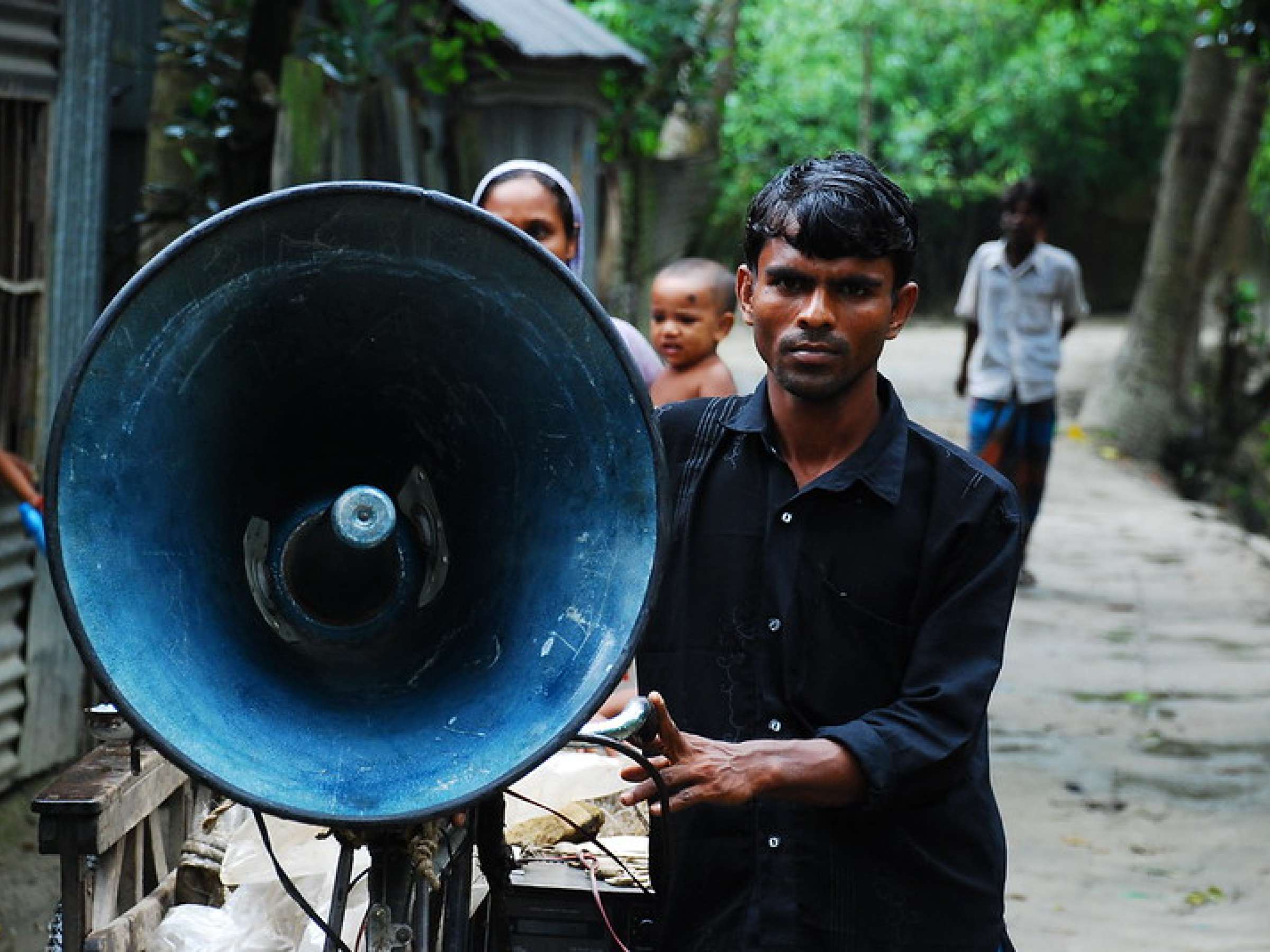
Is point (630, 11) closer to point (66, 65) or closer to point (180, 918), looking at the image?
point (66, 65)

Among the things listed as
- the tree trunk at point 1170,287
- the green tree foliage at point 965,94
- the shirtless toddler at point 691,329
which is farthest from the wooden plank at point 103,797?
the green tree foliage at point 965,94

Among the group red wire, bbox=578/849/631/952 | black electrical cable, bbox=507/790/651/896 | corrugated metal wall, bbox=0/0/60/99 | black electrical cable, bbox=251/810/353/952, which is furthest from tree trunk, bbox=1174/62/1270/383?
black electrical cable, bbox=251/810/353/952

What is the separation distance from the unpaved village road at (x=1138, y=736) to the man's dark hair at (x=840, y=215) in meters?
3.03

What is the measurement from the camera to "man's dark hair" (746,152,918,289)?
92.2 inches

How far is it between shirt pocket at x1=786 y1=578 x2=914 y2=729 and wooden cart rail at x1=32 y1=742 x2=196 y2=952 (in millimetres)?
827

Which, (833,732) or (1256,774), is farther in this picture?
(1256,774)

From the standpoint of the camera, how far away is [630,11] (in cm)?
1395

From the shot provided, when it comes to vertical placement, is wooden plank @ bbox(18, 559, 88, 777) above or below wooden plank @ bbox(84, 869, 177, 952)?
below

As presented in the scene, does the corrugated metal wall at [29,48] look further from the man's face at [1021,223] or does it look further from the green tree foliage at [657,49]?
the green tree foliage at [657,49]

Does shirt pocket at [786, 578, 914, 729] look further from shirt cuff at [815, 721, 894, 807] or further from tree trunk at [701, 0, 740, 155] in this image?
tree trunk at [701, 0, 740, 155]

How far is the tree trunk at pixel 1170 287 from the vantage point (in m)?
14.4

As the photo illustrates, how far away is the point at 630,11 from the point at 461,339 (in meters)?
12.2

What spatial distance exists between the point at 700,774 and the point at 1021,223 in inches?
273

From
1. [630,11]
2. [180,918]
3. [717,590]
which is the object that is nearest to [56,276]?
[180,918]
